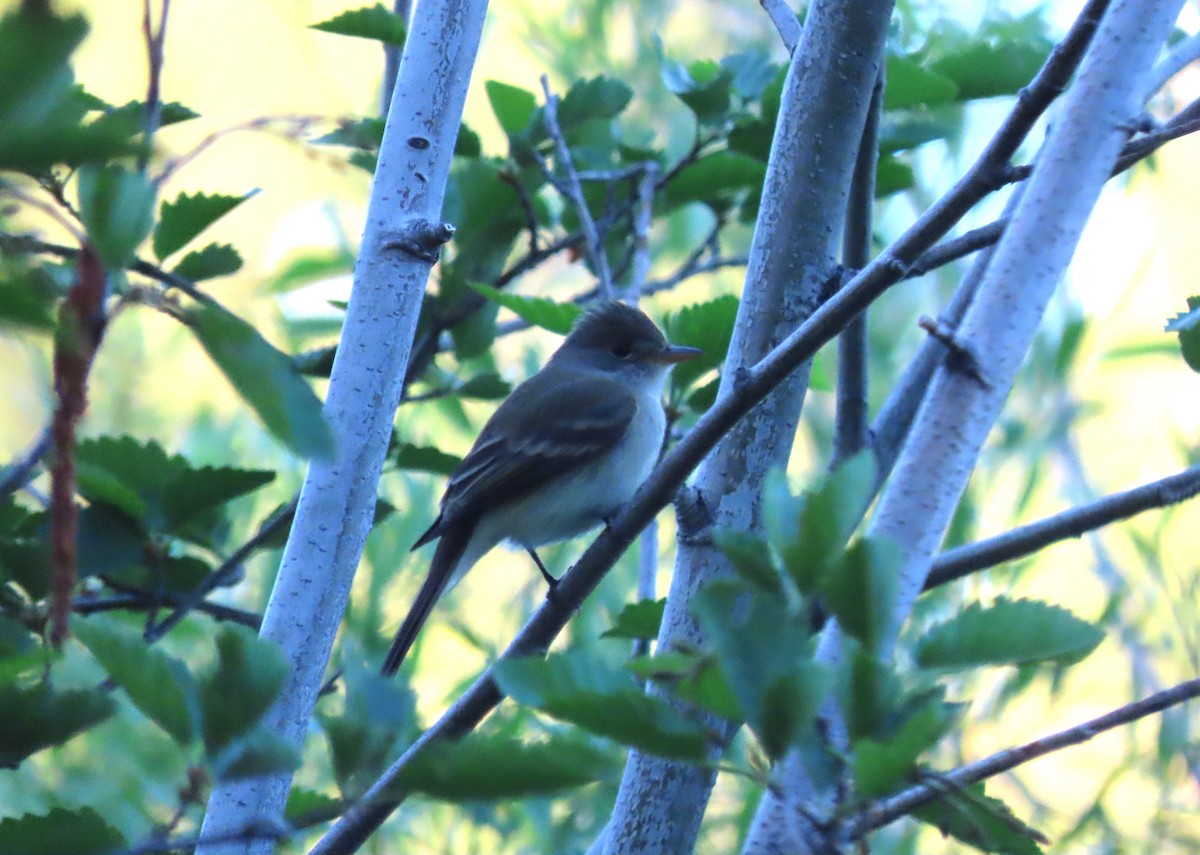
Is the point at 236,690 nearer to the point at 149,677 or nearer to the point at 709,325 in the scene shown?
the point at 149,677

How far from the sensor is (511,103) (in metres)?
3.11

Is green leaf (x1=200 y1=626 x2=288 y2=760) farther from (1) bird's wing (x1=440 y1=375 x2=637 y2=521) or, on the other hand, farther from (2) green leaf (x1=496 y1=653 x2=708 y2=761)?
(1) bird's wing (x1=440 y1=375 x2=637 y2=521)

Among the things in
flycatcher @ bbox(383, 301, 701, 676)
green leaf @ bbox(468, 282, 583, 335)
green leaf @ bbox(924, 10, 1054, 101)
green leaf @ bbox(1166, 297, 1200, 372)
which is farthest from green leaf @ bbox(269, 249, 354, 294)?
green leaf @ bbox(1166, 297, 1200, 372)

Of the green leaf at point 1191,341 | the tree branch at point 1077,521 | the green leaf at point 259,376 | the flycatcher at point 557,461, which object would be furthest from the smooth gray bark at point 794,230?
the flycatcher at point 557,461

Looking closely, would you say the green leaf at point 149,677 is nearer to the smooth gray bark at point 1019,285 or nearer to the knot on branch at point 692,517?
the smooth gray bark at point 1019,285

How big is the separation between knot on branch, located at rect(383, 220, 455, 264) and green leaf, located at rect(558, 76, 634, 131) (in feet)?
3.57

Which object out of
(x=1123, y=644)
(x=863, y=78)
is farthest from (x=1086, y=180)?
(x=1123, y=644)

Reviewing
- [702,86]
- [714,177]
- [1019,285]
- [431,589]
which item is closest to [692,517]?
[1019,285]

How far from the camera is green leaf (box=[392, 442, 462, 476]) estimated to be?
104 inches

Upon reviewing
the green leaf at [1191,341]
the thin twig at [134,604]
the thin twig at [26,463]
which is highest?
the green leaf at [1191,341]

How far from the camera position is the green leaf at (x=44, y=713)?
1.11 metres

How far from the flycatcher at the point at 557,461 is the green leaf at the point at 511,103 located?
0.76 m

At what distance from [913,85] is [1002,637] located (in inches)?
72.3

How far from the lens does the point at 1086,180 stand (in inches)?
53.4
